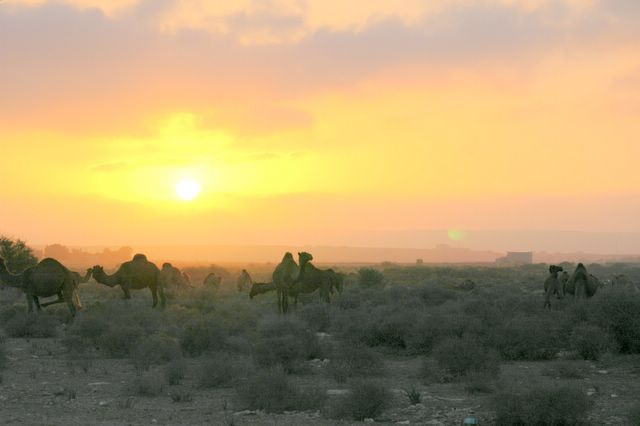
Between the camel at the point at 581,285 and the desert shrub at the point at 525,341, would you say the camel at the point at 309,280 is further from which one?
the desert shrub at the point at 525,341

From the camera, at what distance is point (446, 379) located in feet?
49.2

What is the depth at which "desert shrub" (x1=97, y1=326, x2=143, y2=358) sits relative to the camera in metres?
19.2

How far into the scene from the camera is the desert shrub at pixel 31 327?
22828 millimetres

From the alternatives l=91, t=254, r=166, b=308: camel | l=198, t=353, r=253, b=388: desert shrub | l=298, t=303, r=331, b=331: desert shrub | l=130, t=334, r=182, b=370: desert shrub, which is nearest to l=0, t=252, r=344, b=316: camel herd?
l=91, t=254, r=166, b=308: camel

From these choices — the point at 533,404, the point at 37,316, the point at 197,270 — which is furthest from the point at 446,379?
the point at 197,270

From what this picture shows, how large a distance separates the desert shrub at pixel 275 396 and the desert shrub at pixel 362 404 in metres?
0.63

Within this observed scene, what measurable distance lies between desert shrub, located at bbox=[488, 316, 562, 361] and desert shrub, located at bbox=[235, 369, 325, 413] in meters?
6.64

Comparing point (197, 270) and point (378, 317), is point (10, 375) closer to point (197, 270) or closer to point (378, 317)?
point (378, 317)

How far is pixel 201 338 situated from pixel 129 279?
1194cm

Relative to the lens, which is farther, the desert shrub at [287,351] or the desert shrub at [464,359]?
the desert shrub at [287,351]

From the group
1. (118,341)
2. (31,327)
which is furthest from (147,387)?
(31,327)

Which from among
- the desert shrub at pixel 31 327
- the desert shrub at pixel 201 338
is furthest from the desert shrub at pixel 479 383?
the desert shrub at pixel 31 327

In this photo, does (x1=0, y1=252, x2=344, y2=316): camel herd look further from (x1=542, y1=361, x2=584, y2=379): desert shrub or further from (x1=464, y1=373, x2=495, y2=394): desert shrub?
(x1=464, y1=373, x2=495, y2=394): desert shrub

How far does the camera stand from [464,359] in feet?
50.1
